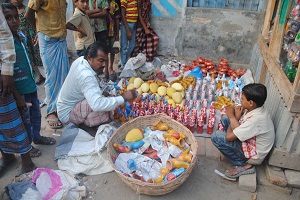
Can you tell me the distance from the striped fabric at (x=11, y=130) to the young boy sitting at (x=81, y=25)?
1705mm

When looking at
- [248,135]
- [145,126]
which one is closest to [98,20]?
[145,126]

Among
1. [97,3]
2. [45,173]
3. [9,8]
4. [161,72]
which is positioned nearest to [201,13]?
[161,72]

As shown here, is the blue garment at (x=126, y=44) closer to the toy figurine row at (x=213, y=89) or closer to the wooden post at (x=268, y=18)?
the toy figurine row at (x=213, y=89)

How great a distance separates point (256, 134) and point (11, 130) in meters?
2.35

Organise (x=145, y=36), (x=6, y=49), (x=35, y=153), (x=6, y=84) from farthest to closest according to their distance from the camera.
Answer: (x=145, y=36) < (x=35, y=153) < (x=6, y=84) < (x=6, y=49)

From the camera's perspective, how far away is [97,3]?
439cm

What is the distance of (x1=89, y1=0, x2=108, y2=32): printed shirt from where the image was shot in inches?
174

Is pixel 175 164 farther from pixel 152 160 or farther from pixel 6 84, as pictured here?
pixel 6 84

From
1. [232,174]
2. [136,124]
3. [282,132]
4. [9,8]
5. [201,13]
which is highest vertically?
[9,8]

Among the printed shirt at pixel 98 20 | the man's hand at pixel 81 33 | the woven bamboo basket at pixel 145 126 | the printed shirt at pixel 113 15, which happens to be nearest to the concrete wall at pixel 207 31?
the printed shirt at pixel 113 15

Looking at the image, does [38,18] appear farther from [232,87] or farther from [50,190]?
[232,87]

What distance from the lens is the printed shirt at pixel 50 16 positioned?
10.4ft

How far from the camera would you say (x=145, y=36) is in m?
5.27

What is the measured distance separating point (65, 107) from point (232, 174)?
206cm
